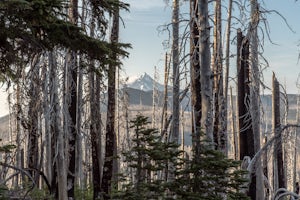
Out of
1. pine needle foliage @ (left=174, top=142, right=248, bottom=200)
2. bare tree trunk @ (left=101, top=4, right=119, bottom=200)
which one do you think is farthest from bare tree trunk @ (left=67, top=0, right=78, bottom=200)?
pine needle foliage @ (left=174, top=142, right=248, bottom=200)

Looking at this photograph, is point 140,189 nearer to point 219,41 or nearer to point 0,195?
point 0,195

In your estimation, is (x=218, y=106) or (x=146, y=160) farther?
(x=218, y=106)

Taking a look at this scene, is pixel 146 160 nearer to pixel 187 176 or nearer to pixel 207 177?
pixel 187 176

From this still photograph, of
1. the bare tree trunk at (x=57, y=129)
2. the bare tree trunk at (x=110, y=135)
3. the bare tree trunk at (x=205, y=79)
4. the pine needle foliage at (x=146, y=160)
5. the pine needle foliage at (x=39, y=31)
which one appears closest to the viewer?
the pine needle foliage at (x=39, y=31)

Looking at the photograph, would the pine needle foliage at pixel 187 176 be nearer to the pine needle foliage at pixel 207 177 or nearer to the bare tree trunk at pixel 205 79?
the pine needle foliage at pixel 207 177

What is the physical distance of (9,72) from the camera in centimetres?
816

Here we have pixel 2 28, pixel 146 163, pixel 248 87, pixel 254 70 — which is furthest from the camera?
pixel 248 87

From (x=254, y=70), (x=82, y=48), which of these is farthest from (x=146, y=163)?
(x=254, y=70)

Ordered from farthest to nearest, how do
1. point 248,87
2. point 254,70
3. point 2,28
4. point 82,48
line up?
point 248,87 → point 254,70 → point 82,48 → point 2,28

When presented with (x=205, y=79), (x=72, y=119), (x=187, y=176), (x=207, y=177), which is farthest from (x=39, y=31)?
(x=72, y=119)

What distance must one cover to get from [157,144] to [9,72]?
11.8 ft

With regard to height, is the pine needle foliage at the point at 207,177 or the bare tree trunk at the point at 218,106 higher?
the bare tree trunk at the point at 218,106

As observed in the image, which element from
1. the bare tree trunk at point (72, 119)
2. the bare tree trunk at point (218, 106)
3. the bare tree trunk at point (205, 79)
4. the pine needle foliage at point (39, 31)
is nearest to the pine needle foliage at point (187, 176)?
the bare tree trunk at point (205, 79)

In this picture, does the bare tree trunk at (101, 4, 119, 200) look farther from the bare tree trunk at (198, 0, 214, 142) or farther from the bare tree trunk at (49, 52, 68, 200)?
the bare tree trunk at (198, 0, 214, 142)
